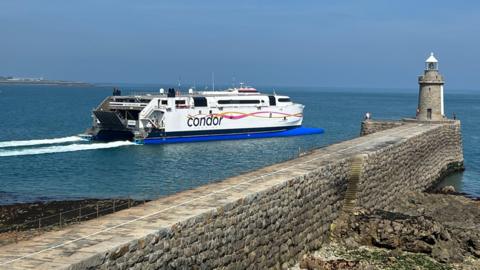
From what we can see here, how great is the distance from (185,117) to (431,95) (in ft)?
86.9

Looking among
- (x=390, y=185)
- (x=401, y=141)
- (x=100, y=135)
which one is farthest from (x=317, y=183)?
(x=100, y=135)

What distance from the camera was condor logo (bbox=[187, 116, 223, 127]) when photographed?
62.2 meters

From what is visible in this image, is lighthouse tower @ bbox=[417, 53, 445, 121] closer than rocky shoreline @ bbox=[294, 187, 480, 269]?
No

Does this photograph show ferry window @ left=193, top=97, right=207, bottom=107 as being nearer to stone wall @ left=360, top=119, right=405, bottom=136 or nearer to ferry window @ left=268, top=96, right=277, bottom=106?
ferry window @ left=268, top=96, right=277, bottom=106

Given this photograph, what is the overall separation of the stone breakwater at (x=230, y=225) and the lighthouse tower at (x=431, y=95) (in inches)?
798

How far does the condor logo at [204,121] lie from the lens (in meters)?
62.2

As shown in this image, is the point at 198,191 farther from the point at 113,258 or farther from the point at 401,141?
the point at 401,141

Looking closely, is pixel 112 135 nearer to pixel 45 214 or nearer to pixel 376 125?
pixel 376 125

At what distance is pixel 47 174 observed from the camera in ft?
126

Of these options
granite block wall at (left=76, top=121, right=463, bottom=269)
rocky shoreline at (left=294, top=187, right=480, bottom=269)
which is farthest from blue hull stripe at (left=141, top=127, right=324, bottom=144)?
rocky shoreline at (left=294, top=187, right=480, bottom=269)

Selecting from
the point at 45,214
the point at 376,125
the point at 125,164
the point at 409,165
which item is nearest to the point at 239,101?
the point at 125,164

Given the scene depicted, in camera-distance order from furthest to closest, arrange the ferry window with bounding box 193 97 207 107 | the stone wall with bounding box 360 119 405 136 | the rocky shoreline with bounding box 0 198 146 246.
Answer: the ferry window with bounding box 193 97 207 107, the stone wall with bounding box 360 119 405 136, the rocky shoreline with bounding box 0 198 146 246

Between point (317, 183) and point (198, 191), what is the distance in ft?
16.0

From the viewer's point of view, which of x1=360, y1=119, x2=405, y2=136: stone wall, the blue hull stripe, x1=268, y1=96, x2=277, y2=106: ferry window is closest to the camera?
x1=360, y1=119, x2=405, y2=136: stone wall
